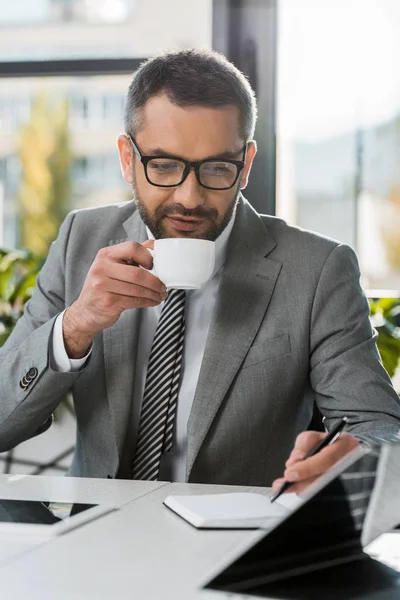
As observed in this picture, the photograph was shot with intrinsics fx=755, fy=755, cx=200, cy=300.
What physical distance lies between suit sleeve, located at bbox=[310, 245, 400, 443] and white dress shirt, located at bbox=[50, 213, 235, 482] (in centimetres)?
23

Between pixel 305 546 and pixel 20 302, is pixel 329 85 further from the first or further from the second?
pixel 305 546

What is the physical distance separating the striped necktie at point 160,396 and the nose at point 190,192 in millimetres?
239

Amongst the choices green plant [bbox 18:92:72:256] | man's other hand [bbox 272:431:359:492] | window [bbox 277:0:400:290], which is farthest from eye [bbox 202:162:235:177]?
green plant [bbox 18:92:72:256]

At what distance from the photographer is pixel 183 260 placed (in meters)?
1.20

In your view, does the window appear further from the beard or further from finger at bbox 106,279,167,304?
finger at bbox 106,279,167,304

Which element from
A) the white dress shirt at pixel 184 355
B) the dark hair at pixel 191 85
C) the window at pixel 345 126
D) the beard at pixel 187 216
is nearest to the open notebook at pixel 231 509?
the white dress shirt at pixel 184 355

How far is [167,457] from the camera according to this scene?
1.54m

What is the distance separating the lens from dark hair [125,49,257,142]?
150 centimetres

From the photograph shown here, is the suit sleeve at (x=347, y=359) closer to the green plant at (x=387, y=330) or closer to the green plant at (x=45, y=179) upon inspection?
the green plant at (x=387, y=330)

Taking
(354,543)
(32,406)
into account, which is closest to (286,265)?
(32,406)

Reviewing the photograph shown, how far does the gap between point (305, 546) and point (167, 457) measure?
2.85 ft

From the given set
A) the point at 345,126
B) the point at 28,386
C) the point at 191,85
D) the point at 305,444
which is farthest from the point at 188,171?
the point at 345,126

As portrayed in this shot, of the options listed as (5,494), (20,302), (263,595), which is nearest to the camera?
(263,595)

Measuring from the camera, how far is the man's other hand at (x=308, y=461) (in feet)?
3.28
